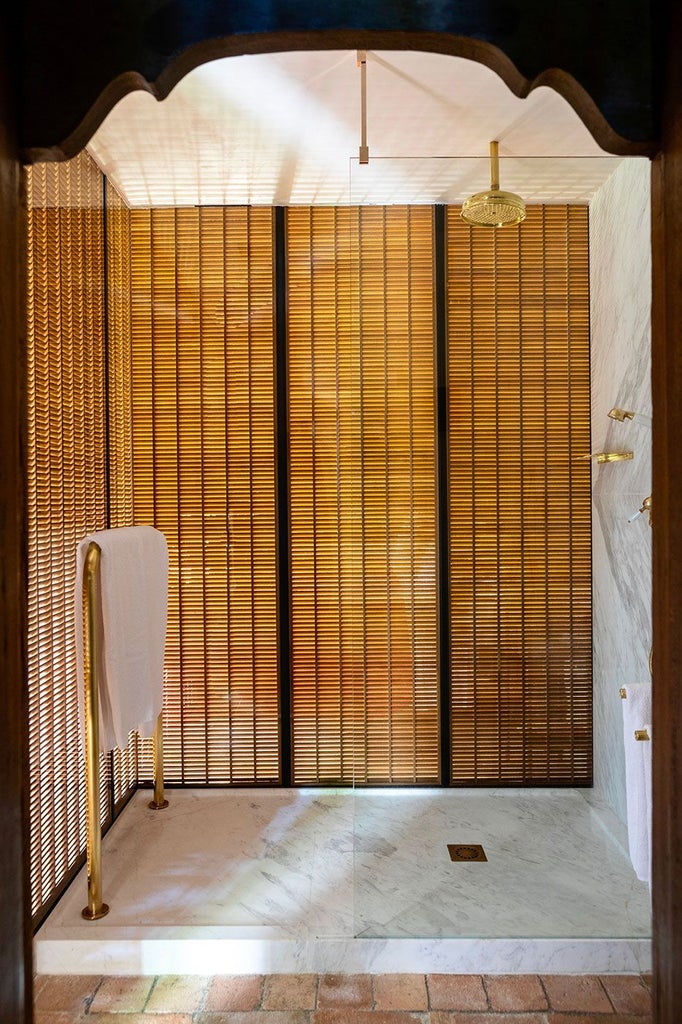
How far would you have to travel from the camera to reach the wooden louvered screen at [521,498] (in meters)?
1.56

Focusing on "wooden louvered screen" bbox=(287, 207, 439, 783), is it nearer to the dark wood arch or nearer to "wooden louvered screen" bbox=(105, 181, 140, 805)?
the dark wood arch

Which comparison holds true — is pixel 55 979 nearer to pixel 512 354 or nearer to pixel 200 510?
pixel 200 510

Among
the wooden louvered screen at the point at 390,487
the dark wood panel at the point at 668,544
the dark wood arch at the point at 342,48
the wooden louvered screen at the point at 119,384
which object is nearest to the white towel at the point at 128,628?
the wooden louvered screen at the point at 119,384

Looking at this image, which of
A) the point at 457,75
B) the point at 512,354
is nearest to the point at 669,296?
the point at 512,354

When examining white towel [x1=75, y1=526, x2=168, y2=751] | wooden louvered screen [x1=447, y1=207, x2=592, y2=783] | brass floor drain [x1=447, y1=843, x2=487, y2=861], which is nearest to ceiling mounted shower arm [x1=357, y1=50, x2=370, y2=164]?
wooden louvered screen [x1=447, y1=207, x2=592, y2=783]

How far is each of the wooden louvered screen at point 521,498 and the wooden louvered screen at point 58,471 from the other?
106 centimetres

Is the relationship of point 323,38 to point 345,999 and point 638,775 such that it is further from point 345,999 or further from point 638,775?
point 345,999

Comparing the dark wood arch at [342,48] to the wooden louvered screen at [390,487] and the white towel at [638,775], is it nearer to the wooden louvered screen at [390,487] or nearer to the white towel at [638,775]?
the wooden louvered screen at [390,487]

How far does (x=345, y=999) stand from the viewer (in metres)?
1.47

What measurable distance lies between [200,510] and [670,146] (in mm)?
1903

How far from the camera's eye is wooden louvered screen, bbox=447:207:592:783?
5.12 ft

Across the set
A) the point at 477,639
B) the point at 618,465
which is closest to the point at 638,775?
the point at 477,639

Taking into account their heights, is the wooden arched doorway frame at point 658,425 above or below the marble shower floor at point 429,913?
above

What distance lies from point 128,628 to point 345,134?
1.58 m
